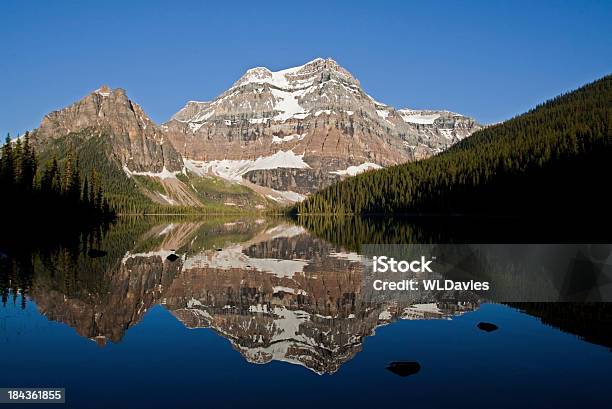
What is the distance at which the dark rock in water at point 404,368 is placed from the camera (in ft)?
57.6

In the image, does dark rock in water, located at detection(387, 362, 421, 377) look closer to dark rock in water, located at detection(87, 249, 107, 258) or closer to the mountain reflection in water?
the mountain reflection in water

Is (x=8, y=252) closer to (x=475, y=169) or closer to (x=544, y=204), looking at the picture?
(x=544, y=204)

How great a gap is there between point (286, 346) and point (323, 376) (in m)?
4.05

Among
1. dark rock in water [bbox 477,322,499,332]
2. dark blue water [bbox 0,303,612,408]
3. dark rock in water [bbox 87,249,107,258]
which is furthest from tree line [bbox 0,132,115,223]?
dark rock in water [bbox 477,322,499,332]

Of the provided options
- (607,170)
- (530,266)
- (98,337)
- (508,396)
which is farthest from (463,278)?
(607,170)

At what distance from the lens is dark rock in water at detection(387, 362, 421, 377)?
17.6m

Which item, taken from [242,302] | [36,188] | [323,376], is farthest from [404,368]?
[36,188]

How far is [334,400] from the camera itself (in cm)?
1550

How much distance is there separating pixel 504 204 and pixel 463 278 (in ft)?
353

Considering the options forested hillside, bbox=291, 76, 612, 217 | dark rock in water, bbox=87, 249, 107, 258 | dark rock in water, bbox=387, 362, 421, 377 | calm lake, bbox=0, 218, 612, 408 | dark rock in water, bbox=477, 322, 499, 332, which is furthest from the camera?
forested hillside, bbox=291, 76, 612, 217

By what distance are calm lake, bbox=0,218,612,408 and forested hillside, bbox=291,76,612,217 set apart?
302 ft

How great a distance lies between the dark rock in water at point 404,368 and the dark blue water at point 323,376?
27cm

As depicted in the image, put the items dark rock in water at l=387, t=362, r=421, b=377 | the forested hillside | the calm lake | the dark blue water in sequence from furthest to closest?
the forested hillside
dark rock in water at l=387, t=362, r=421, b=377
the calm lake
the dark blue water

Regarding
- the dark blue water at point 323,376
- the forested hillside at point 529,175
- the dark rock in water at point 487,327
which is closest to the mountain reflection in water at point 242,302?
the dark blue water at point 323,376
